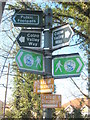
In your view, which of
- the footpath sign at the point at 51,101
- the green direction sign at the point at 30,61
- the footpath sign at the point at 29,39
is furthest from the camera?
the footpath sign at the point at 29,39

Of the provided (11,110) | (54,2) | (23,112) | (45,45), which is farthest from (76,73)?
(11,110)

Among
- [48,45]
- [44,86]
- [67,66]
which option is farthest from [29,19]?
[44,86]

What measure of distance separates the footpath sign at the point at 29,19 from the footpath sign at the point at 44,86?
776mm

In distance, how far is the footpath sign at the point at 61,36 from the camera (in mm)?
2831

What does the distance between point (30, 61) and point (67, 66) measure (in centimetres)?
47

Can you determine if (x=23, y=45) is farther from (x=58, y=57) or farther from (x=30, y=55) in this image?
(x=58, y=57)

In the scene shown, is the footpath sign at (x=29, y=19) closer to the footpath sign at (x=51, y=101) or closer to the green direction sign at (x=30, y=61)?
the green direction sign at (x=30, y=61)

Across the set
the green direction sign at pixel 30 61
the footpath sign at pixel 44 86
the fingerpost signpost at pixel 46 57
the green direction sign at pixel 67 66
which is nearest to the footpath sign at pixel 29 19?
the fingerpost signpost at pixel 46 57

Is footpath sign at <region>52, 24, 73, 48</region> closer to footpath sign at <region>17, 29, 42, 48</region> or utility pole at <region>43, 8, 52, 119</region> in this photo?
utility pole at <region>43, 8, 52, 119</region>

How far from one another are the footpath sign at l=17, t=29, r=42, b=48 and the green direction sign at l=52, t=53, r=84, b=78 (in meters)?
0.37

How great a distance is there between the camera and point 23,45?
296cm

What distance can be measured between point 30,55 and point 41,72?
0.84ft

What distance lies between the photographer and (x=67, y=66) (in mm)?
2809

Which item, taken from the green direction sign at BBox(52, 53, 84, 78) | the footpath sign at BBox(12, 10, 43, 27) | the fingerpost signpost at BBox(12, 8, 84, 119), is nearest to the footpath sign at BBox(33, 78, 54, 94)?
the fingerpost signpost at BBox(12, 8, 84, 119)
